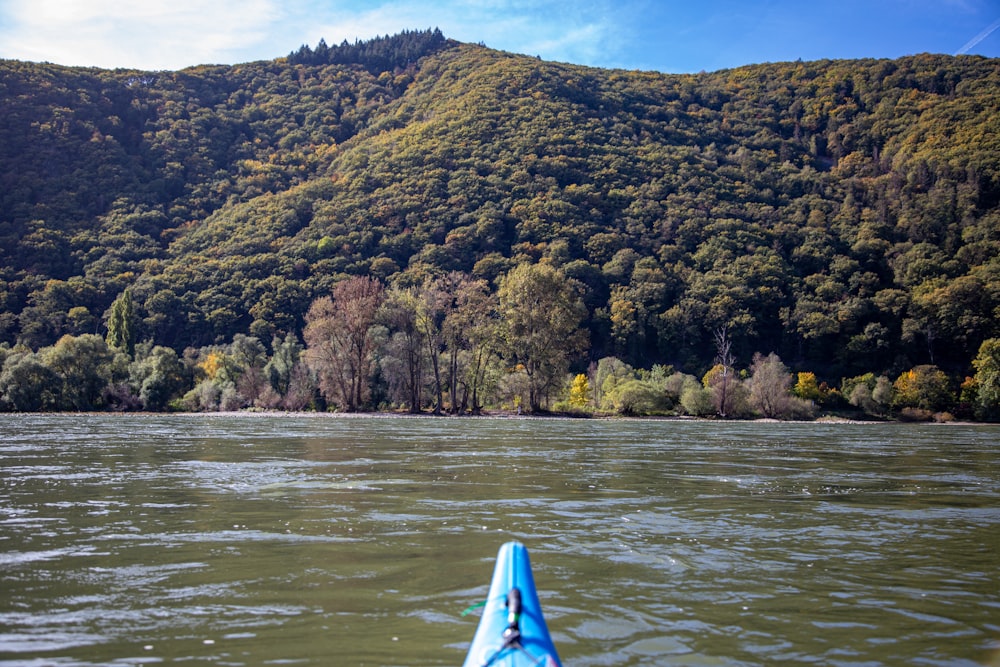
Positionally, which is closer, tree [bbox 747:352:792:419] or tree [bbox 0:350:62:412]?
tree [bbox 0:350:62:412]

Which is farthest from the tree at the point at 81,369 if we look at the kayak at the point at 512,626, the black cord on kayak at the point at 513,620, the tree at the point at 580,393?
the black cord on kayak at the point at 513,620

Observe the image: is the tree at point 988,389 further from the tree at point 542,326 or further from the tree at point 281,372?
the tree at point 281,372

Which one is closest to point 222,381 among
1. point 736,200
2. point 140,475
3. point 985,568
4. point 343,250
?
point 343,250

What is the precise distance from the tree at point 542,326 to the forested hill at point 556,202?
1081 inches

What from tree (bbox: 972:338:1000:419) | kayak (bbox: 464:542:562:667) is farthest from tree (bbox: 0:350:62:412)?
tree (bbox: 972:338:1000:419)

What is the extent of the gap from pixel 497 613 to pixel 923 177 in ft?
433

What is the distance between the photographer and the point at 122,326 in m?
81.0

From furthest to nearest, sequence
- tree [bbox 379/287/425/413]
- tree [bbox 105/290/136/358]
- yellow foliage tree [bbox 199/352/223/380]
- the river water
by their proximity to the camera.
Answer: tree [bbox 105/290/136/358] < yellow foliage tree [bbox 199/352/223/380] < tree [bbox 379/287/425/413] < the river water

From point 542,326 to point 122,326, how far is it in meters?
45.4

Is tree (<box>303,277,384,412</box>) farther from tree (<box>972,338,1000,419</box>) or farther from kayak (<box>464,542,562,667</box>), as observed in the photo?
kayak (<box>464,542,562,667</box>)

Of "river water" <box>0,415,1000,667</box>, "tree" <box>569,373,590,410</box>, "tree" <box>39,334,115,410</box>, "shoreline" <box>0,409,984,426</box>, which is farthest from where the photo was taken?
"tree" <box>569,373,590,410</box>

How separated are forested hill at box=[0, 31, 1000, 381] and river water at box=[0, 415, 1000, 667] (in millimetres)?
79493

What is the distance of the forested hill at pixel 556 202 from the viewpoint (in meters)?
94.1

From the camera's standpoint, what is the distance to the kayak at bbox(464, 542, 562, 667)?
414cm
